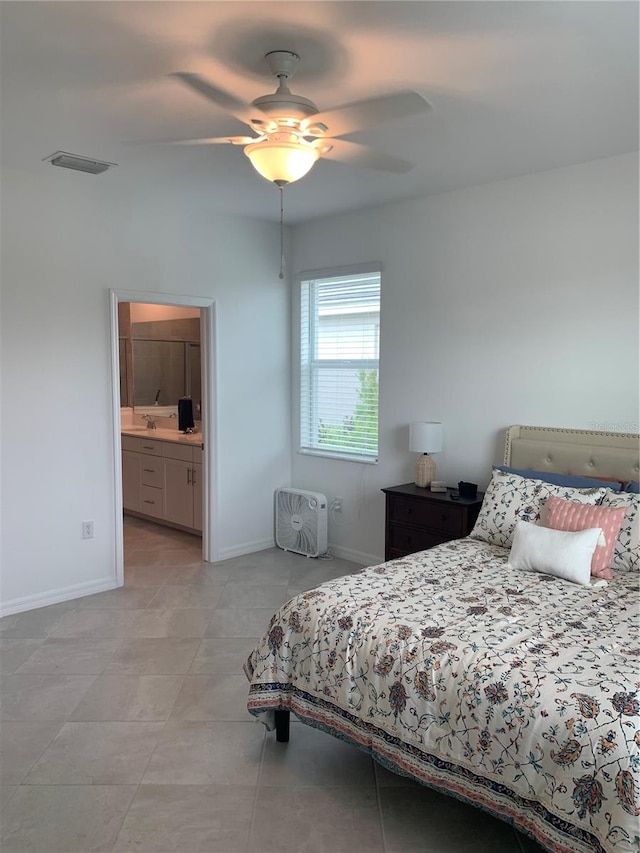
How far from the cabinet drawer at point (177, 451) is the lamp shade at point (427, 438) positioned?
2.16 m

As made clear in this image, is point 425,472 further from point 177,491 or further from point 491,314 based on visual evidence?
point 177,491

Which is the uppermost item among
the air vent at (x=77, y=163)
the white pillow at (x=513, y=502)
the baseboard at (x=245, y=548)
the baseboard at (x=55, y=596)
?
the air vent at (x=77, y=163)

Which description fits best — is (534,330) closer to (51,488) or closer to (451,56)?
(451,56)

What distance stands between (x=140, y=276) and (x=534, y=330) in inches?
105

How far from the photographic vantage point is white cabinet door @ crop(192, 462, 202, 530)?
18.4ft

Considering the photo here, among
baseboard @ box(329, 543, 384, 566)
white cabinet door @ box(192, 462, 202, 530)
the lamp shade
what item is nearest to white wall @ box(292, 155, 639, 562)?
baseboard @ box(329, 543, 384, 566)

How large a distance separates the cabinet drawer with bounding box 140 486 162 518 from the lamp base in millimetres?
2680

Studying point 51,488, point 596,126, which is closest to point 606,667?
point 596,126

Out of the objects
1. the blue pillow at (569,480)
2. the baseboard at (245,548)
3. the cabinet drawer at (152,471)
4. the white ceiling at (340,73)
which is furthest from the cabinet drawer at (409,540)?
the cabinet drawer at (152,471)

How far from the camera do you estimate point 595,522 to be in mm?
3033

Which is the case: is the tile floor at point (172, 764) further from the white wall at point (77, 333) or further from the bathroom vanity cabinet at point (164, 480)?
the bathroom vanity cabinet at point (164, 480)

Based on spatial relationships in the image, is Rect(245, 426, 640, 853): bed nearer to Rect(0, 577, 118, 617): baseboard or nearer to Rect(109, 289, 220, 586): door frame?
Rect(0, 577, 118, 617): baseboard

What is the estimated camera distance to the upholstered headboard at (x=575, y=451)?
11.5 ft

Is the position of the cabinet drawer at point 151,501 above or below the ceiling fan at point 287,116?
below
